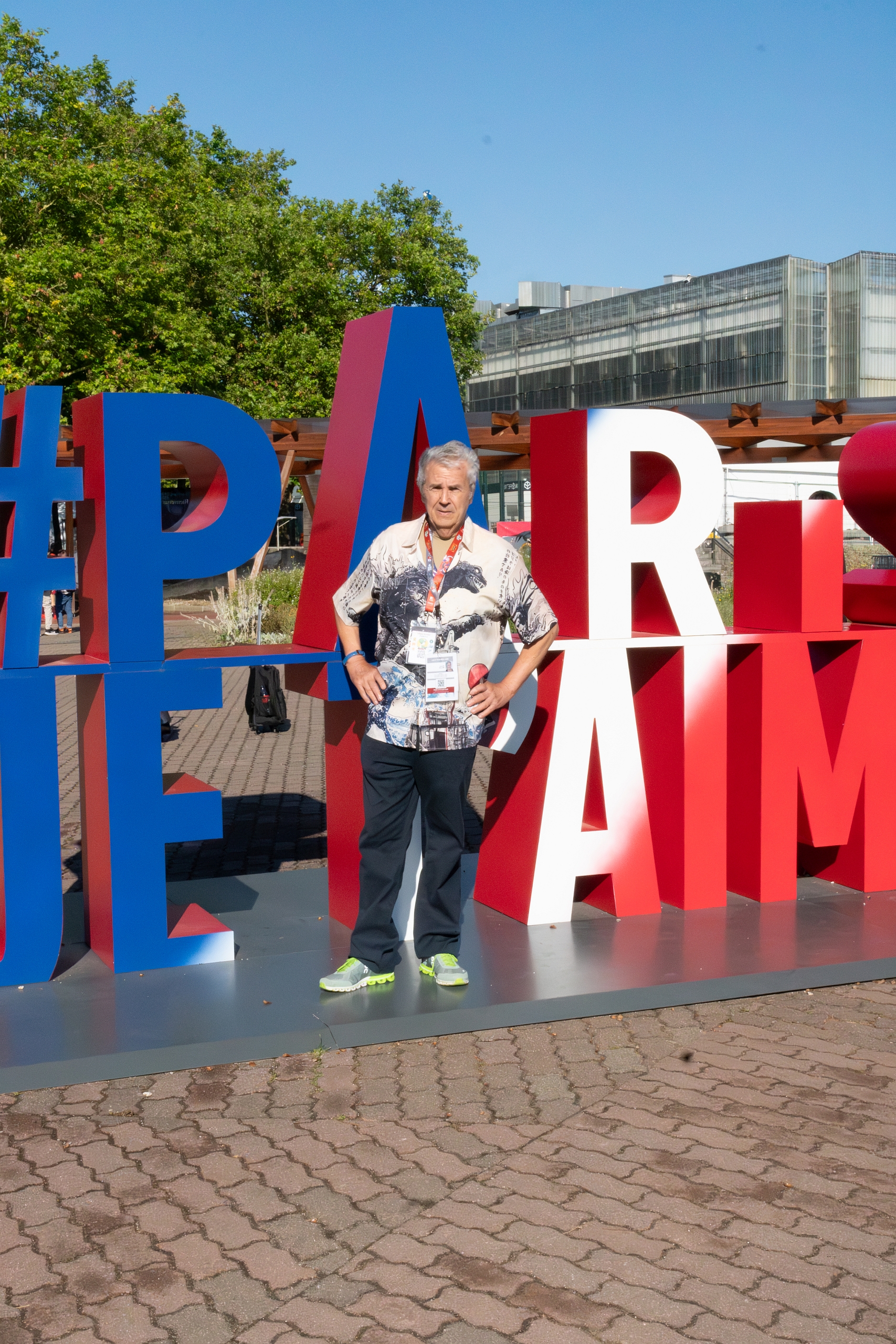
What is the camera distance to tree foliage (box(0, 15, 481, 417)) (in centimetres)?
2555

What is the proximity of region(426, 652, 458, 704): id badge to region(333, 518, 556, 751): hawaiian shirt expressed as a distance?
0.10 ft

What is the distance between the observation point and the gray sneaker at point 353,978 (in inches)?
190

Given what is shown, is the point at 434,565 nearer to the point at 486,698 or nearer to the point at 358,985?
the point at 486,698

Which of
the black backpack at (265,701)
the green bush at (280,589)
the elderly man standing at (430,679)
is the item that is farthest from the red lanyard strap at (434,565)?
the green bush at (280,589)

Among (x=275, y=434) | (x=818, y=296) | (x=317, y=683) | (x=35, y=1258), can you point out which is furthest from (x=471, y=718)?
(x=818, y=296)

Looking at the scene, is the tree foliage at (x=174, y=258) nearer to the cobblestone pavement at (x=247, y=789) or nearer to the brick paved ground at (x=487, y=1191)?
the cobblestone pavement at (x=247, y=789)

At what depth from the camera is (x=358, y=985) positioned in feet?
16.0

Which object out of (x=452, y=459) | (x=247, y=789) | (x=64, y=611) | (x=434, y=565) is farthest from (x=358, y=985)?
(x=64, y=611)

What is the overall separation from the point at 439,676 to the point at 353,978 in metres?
1.24

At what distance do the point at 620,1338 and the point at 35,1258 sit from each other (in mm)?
1433

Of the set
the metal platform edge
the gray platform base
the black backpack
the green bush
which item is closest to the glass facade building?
the green bush

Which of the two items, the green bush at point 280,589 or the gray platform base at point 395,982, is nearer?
the gray platform base at point 395,982

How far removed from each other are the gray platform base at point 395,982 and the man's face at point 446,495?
1780 mm

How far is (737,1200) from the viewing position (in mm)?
3381
